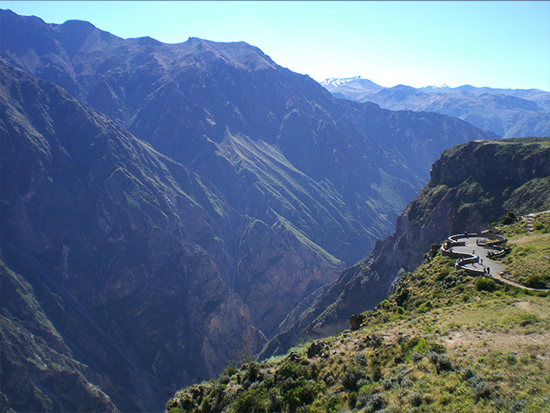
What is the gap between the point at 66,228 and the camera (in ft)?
589

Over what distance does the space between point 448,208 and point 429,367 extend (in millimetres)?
105036

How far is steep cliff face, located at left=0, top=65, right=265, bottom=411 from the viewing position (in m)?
140

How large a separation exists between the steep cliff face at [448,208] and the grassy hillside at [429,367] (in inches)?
2383

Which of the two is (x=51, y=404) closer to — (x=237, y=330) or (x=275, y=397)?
(x=237, y=330)

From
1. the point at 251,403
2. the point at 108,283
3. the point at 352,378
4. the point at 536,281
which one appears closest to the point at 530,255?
the point at 536,281

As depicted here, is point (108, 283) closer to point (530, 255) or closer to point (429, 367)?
point (530, 255)

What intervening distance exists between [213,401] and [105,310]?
150606 mm

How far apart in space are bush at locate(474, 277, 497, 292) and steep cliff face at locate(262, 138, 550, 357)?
5588 centimetres

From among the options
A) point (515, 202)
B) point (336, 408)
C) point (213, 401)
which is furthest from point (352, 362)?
point (515, 202)

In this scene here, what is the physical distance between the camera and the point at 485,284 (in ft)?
116

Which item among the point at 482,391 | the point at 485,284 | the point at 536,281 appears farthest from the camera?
the point at 485,284

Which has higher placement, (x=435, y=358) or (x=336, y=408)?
(x=435, y=358)

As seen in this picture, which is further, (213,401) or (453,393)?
(213,401)

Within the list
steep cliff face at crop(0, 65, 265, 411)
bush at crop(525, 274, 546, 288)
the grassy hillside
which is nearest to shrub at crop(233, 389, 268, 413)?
the grassy hillside
